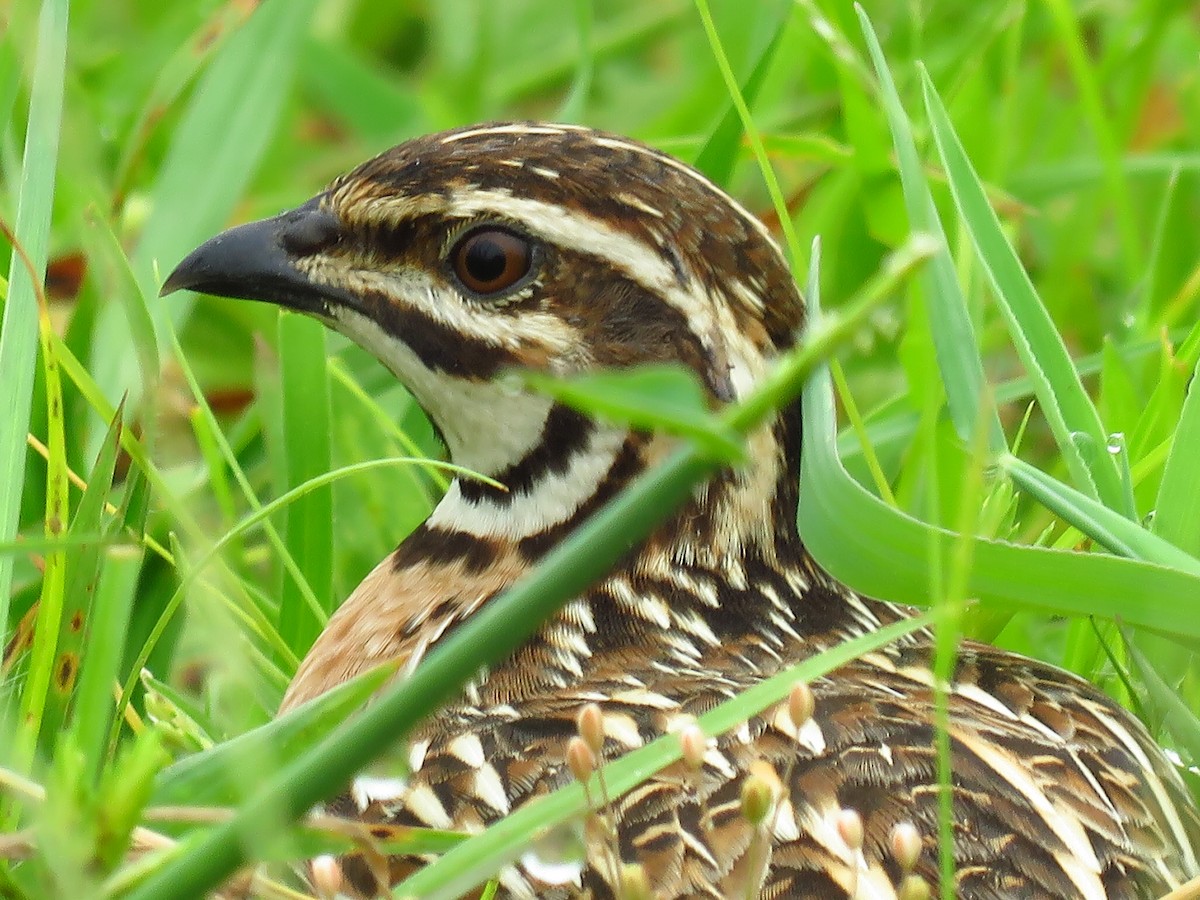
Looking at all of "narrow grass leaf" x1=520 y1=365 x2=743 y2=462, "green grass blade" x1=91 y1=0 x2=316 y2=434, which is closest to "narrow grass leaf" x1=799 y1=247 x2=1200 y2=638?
"narrow grass leaf" x1=520 y1=365 x2=743 y2=462

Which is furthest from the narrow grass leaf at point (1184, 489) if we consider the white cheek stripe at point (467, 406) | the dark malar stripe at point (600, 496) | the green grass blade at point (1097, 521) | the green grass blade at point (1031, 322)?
the white cheek stripe at point (467, 406)

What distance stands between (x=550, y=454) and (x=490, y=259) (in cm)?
30

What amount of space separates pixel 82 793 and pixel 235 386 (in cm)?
308

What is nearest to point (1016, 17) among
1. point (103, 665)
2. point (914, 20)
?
point (914, 20)

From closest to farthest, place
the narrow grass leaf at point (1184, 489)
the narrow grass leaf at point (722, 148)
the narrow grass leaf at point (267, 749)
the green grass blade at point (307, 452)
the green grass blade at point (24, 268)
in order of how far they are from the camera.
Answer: the narrow grass leaf at point (267, 749) → the green grass blade at point (24, 268) → the narrow grass leaf at point (1184, 489) → the green grass blade at point (307, 452) → the narrow grass leaf at point (722, 148)

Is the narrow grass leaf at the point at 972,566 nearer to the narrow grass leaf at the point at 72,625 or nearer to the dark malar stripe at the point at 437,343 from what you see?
the dark malar stripe at the point at 437,343

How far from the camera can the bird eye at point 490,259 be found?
9.37 ft

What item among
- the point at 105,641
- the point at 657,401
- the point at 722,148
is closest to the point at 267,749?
the point at 105,641

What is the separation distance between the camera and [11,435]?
2600 millimetres

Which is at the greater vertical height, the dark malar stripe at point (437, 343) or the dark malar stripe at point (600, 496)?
the dark malar stripe at point (437, 343)

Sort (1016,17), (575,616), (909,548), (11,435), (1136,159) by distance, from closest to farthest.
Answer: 1. (909,548)
2. (11,435)
3. (575,616)
4. (1016,17)
5. (1136,159)

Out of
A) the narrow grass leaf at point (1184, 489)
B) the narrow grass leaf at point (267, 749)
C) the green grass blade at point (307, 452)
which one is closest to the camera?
the narrow grass leaf at point (267, 749)

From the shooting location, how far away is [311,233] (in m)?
3.01

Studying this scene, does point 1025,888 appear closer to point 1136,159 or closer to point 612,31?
point 1136,159
